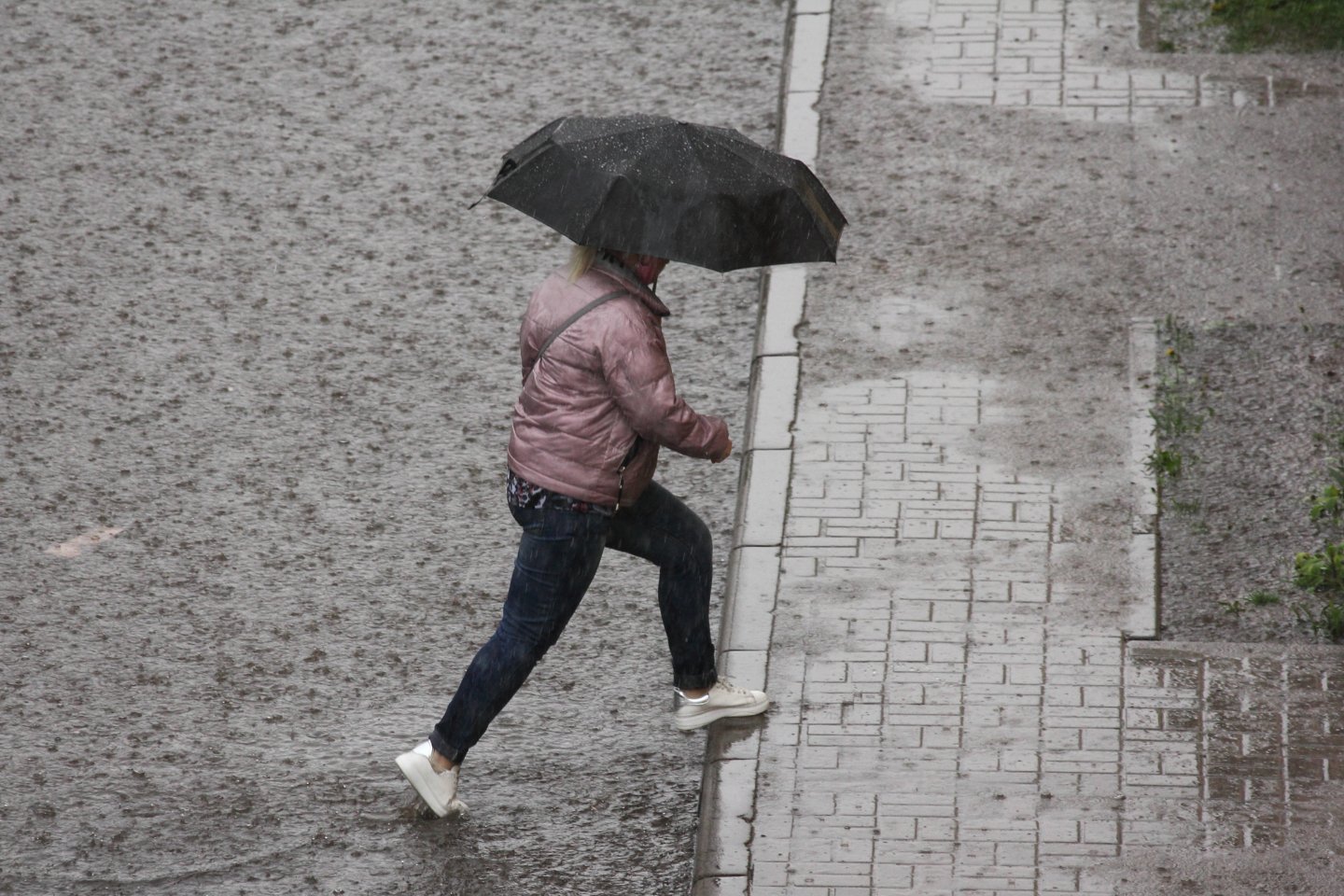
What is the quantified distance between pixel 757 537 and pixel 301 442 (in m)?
1.90

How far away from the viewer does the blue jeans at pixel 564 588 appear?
219 inches

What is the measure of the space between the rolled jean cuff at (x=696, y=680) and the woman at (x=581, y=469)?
0.73 ft

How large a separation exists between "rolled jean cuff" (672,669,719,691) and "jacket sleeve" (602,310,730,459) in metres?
0.94

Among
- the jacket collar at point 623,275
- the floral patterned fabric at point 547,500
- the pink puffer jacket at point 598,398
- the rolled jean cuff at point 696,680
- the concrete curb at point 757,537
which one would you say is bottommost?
the concrete curb at point 757,537

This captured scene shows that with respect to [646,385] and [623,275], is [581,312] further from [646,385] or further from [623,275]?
[646,385]

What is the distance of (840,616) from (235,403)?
2750mm

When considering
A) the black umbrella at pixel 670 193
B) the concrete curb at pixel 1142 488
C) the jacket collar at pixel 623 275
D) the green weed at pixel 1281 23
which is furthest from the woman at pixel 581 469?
the green weed at pixel 1281 23

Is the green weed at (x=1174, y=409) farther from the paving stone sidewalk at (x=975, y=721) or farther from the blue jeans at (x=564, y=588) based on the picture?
the blue jeans at (x=564, y=588)

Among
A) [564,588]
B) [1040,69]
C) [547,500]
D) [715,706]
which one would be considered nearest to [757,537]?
[715,706]

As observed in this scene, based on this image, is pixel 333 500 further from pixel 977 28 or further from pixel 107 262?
pixel 977 28

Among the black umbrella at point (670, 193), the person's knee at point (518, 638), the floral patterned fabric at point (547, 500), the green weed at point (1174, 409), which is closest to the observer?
the black umbrella at point (670, 193)

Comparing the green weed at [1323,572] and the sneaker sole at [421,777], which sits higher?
the sneaker sole at [421,777]

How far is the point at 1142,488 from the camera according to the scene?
700 centimetres

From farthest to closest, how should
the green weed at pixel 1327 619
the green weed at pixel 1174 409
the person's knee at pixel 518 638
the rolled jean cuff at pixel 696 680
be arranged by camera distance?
1. the green weed at pixel 1174 409
2. the green weed at pixel 1327 619
3. the rolled jean cuff at pixel 696 680
4. the person's knee at pixel 518 638
